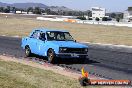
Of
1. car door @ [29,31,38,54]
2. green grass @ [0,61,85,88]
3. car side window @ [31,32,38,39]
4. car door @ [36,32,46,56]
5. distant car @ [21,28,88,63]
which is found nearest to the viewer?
green grass @ [0,61,85,88]

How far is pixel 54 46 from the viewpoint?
1645 cm

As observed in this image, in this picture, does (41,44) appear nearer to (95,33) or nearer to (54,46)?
(54,46)

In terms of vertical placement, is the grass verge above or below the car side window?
below

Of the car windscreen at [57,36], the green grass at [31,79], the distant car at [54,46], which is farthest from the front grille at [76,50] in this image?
the green grass at [31,79]

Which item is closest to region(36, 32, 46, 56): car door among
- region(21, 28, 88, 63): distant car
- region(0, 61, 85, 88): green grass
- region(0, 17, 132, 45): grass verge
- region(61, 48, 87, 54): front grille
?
region(21, 28, 88, 63): distant car

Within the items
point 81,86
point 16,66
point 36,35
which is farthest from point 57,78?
point 36,35

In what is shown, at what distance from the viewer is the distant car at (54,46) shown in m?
16.4

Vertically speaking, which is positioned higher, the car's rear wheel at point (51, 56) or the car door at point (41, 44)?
the car door at point (41, 44)

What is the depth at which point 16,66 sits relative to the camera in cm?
1409

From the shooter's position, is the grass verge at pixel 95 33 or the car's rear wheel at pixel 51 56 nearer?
the car's rear wheel at pixel 51 56

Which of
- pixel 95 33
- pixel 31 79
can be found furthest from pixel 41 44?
pixel 95 33

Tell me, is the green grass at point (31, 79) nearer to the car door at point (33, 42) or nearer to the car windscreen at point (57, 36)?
the car windscreen at point (57, 36)

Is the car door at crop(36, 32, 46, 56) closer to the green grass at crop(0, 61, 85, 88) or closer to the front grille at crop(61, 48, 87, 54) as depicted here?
A: the front grille at crop(61, 48, 87, 54)

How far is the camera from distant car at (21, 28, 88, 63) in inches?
646
